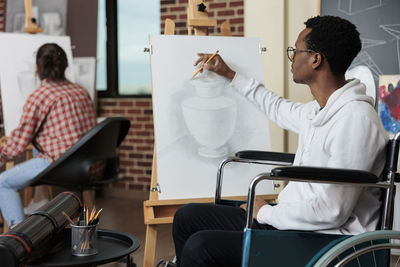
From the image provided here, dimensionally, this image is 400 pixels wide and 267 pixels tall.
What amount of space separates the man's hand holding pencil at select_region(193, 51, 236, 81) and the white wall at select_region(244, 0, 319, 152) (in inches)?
43.7

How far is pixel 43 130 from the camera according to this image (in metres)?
3.24

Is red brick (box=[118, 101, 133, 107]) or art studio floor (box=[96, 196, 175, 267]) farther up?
red brick (box=[118, 101, 133, 107])

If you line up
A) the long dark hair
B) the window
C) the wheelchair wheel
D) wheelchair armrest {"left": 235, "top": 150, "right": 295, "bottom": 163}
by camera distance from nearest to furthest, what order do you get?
the wheelchair wheel → wheelchair armrest {"left": 235, "top": 150, "right": 295, "bottom": 163} → the long dark hair → the window

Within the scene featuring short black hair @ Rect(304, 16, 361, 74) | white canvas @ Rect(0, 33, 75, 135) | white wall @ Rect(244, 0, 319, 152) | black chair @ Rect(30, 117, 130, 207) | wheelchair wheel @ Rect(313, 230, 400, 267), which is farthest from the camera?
white canvas @ Rect(0, 33, 75, 135)

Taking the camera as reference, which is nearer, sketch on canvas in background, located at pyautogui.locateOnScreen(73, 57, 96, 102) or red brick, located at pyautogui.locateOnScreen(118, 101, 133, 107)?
sketch on canvas in background, located at pyautogui.locateOnScreen(73, 57, 96, 102)

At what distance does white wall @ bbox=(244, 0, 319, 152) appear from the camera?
340 centimetres

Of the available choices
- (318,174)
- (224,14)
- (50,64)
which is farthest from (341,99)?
(224,14)

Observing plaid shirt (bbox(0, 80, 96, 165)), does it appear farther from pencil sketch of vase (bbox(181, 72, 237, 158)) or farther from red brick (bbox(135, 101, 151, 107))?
red brick (bbox(135, 101, 151, 107))

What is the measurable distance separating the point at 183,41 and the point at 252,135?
0.55m

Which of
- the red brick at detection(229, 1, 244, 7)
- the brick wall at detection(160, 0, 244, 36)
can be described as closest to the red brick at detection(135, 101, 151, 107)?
the brick wall at detection(160, 0, 244, 36)

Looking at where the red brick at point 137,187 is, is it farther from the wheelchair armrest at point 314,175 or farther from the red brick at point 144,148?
the wheelchair armrest at point 314,175

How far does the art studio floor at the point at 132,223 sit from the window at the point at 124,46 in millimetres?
1024

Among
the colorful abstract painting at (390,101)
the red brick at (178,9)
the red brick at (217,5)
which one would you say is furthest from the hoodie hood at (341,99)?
the red brick at (178,9)

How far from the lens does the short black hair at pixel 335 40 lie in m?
1.67
